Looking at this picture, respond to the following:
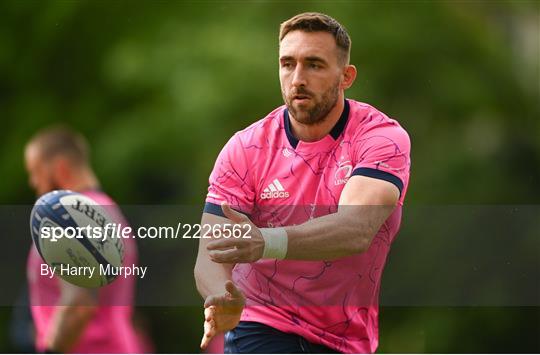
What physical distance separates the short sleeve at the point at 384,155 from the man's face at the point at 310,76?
194 millimetres

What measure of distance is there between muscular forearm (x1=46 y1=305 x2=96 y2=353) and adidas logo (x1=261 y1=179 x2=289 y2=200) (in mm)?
1543

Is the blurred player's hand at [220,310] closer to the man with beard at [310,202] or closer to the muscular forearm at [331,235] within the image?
the man with beard at [310,202]

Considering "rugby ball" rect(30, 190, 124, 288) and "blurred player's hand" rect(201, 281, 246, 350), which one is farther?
"rugby ball" rect(30, 190, 124, 288)

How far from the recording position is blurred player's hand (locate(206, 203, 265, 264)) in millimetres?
3951

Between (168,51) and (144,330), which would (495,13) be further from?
(144,330)

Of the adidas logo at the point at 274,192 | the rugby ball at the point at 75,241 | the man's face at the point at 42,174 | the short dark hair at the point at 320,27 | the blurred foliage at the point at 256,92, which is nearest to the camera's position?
the adidas logo at the point at 274,192

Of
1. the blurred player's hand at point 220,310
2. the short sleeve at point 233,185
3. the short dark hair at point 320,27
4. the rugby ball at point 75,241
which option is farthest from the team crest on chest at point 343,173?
the rugby ball at point 75,241

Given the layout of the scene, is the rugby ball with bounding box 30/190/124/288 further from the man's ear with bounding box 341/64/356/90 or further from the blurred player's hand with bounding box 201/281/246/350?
the man's ear with bounding box 341/64/356/90

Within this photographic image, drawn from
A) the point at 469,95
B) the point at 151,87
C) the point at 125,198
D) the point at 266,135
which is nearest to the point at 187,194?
the point at 125,198

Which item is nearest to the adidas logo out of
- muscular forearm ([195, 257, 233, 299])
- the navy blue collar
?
the navy blue collar

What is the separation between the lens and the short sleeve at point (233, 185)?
432 cm

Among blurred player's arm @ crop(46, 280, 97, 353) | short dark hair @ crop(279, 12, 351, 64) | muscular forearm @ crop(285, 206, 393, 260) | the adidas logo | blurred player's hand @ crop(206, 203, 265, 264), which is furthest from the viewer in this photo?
blurred player's arm @ crop(46, 280, 97, 353)

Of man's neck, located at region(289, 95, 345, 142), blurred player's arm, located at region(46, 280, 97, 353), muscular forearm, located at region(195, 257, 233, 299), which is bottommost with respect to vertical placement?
muscular forearm, located at region(195, 257, 233, 299)

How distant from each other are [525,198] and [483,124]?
595 millimetres
